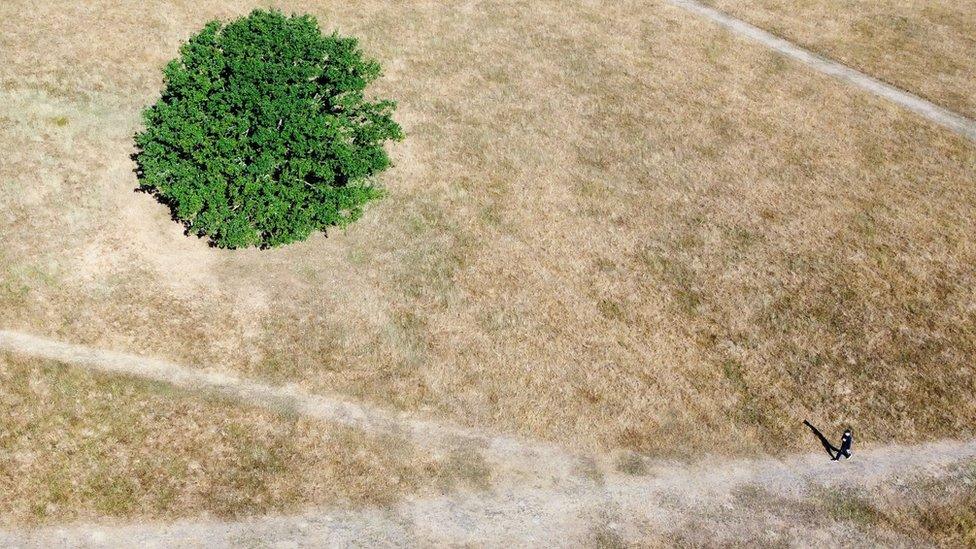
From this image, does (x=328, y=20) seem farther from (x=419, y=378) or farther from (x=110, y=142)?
(x=419, y=378)

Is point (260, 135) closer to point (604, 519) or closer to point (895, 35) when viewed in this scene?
point (604, 519)

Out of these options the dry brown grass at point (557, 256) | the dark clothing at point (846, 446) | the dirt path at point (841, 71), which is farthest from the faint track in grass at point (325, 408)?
the dirt path at point (841, 71)

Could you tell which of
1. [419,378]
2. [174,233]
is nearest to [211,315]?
[174,233]

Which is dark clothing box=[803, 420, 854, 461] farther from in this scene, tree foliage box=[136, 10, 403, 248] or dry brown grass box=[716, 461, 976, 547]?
tree foliage box=[136, 10, 403, 248]

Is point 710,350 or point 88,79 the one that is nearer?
point 710,350

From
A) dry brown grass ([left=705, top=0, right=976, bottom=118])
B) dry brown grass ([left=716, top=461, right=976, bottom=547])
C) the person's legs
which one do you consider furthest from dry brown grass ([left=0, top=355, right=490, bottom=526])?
dry brown grass ([left=705, top=0, right=976, bottom=118])

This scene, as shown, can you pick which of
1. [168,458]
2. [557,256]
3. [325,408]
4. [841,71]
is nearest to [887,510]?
[557,256]
